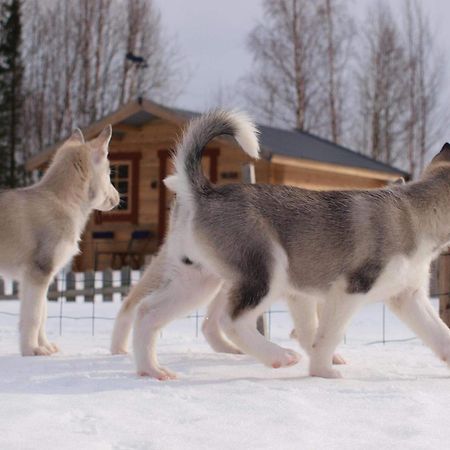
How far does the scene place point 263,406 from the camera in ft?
11.4

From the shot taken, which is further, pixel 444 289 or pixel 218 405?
pixel 444 289

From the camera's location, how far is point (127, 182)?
20641 mm

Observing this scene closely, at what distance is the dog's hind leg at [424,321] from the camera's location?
15.9ft

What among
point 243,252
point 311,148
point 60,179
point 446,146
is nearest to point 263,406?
point 243,252

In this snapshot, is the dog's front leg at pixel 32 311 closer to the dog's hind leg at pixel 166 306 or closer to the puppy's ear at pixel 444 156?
the dog's hind leg at pixel 166 306

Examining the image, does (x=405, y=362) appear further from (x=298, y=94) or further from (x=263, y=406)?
(x=298, y=94)

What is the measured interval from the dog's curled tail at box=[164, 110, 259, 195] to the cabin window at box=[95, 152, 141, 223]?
15789 millimetres

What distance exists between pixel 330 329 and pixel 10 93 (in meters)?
29.4

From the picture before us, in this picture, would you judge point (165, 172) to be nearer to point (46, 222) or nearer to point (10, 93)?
point (46, 222)

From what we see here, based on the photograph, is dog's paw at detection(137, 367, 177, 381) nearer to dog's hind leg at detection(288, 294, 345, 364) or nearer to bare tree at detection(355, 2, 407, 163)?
dog's hind leg at detection(288, 294, 345, 364)

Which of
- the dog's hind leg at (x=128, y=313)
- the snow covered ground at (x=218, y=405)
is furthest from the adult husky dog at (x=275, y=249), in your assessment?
the dog's hind leg at (x=128, y=313)

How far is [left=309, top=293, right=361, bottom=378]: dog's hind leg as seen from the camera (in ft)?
14.5

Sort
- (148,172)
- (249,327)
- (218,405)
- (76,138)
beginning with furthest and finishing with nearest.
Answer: (148,172), (76,138), (249,327), (218,405)

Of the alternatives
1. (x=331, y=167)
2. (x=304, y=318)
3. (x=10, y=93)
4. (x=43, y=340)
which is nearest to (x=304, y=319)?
(x=304, y=318)
